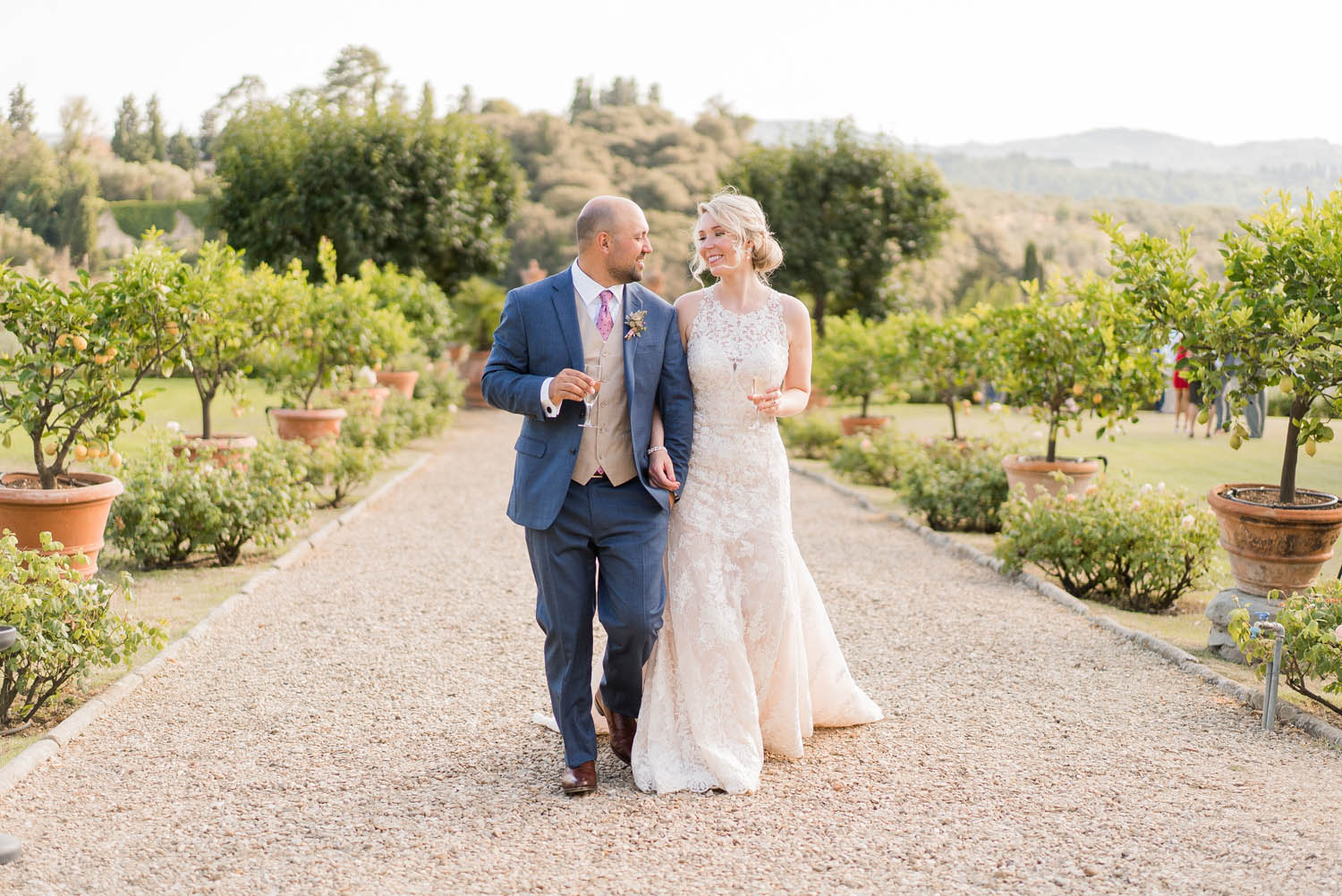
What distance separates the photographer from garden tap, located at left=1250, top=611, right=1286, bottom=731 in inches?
165

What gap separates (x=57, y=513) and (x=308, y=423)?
5884 mm

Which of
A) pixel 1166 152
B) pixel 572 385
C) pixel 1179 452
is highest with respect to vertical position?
pixel 1166 152

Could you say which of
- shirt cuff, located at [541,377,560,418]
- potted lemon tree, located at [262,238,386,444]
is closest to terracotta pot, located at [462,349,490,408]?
potted lemon tree, located at [262,238,386,444]

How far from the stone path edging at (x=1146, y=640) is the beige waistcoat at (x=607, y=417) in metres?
2.07

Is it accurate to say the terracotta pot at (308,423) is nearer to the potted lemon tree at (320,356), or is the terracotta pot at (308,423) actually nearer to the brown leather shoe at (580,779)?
the potted lemon tree at (320,356)

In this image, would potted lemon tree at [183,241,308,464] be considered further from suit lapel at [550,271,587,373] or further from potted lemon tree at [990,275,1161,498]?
potted lemon tree at [990,275,1161,498]

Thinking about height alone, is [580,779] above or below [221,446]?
below

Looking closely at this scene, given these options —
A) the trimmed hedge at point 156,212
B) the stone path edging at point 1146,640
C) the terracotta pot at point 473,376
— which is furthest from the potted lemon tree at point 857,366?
the trimmed hedge at point 156,212

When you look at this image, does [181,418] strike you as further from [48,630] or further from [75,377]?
[48,630]

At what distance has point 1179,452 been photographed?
14297 mm

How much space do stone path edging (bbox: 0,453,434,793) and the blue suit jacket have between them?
71.2 inches

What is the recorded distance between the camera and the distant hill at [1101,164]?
1016 inches

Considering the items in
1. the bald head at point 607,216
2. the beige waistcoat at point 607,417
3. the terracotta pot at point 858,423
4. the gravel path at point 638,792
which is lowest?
the terracotta pot at point 858,423

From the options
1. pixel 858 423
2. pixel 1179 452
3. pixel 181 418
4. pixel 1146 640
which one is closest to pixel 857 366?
pixel 858 423
